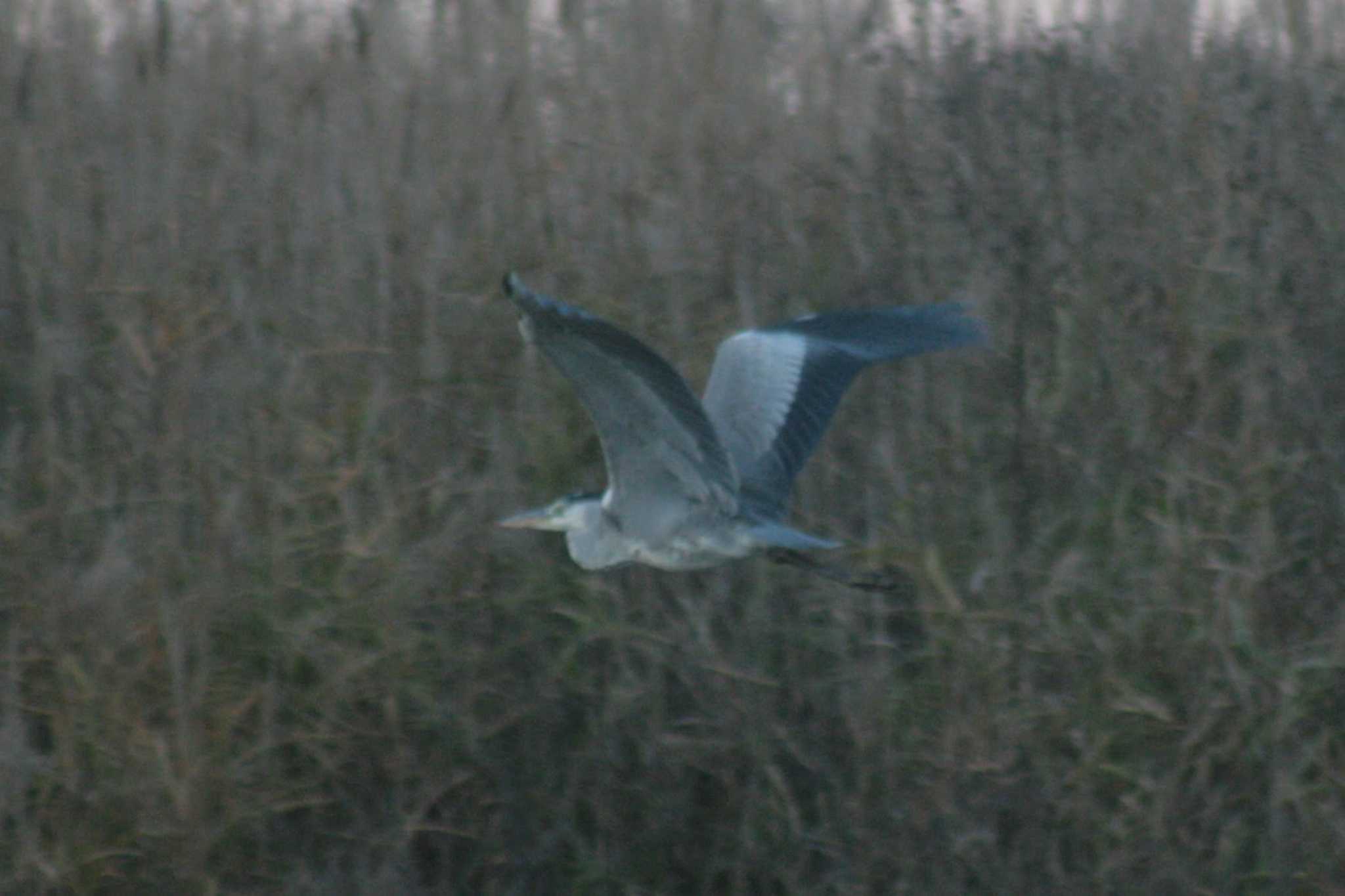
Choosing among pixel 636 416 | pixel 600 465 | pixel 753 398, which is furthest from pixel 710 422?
pixel 600 465

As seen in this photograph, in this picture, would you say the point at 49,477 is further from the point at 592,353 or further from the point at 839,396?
the point at 839,396

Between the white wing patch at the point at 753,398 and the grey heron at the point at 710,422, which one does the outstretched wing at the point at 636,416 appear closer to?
the grey heron at the point at 710,422

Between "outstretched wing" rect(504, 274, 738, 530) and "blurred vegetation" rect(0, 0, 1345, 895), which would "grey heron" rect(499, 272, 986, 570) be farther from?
"blurred vegetation" rect(0, 0, 1345, 895)

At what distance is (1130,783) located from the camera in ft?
12.4

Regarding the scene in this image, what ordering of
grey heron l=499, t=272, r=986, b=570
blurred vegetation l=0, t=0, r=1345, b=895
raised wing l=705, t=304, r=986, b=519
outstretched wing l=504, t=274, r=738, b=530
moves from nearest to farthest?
1. outstretched wing l=504, t=274, r=738, b=530
2. grey heron l=499, t=272, r=986, b=570
3. blurred vegetation l=0, t=0, r=1345, b=895
4. raised wing l=705, t=304, r=986, b=519

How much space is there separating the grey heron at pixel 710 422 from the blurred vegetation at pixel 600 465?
0.61 ft

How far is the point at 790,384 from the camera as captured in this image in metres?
4.07

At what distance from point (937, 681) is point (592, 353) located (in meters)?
1.03

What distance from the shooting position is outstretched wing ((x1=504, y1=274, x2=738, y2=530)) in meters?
3.30

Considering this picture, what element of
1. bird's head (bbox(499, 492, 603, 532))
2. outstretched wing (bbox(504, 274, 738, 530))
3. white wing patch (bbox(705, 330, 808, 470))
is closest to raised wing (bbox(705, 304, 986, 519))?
white wing patch (bbox(705, 330, 808, 470))

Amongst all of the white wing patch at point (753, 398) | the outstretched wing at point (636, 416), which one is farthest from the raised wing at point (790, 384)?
the outstretched wing at point (636, 416)

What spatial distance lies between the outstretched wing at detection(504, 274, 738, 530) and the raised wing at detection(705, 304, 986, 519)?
151 mm

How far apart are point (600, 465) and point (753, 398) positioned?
0.50 metres

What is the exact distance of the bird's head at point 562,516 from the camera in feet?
12.8
